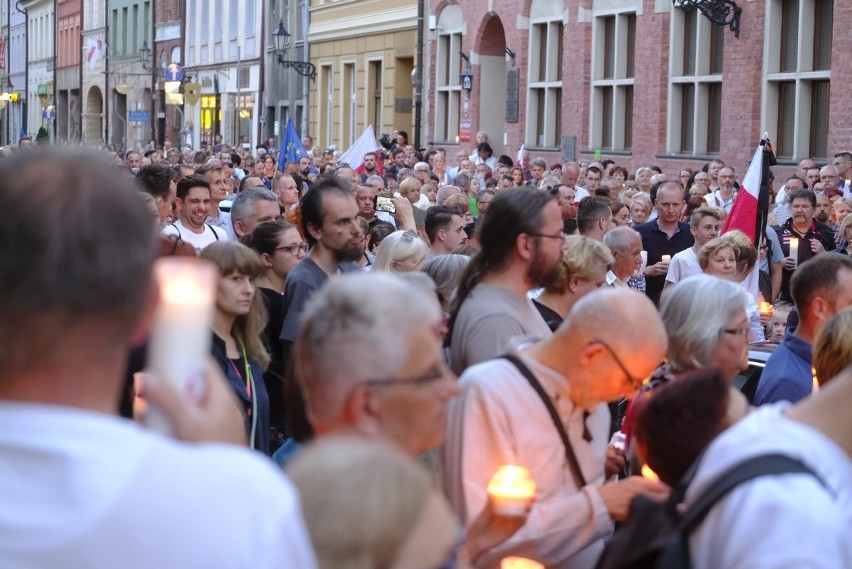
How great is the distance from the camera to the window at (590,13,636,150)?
82.4 feet

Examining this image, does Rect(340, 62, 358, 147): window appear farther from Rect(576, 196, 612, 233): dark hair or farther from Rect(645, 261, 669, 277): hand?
Rect(576, 196, 612, 233): dark hair

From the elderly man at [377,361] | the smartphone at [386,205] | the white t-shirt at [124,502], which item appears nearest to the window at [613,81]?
the smartphone at [386,205]

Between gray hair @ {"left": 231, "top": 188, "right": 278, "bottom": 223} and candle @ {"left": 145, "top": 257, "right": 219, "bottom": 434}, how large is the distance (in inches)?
282

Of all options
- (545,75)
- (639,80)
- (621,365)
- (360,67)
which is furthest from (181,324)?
(360,67)

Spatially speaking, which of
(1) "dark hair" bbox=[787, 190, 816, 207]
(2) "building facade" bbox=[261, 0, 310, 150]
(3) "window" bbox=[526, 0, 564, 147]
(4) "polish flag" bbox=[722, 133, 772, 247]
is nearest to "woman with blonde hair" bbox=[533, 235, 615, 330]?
(4) "polish flag" bbox=[722, 133, 772, 247]

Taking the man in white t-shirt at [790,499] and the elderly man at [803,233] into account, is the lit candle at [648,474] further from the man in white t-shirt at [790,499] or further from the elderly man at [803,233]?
the elderly man at [803,233]

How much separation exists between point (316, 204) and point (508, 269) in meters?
2.05

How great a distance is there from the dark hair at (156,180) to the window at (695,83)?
13.3 m

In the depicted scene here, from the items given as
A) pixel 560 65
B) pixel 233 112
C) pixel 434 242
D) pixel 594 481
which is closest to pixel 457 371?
pixel 594 481

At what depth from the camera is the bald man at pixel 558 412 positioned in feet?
12.5

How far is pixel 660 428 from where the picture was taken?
3492 mm

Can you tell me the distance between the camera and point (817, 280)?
560cm

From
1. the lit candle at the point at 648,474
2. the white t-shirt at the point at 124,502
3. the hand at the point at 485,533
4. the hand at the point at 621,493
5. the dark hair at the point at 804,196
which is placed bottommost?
the hand at the point at 485,533

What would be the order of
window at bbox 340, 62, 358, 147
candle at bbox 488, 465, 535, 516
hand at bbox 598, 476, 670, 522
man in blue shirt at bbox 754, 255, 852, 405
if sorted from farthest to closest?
1. window at bbox 340, 62, 358, 147
2. man in blue shirt at bbox 754, 255, 852, 405
3. hand at bbox 598, 476, 670, 522
4. candle at bbox 488, 465, 535, 516
